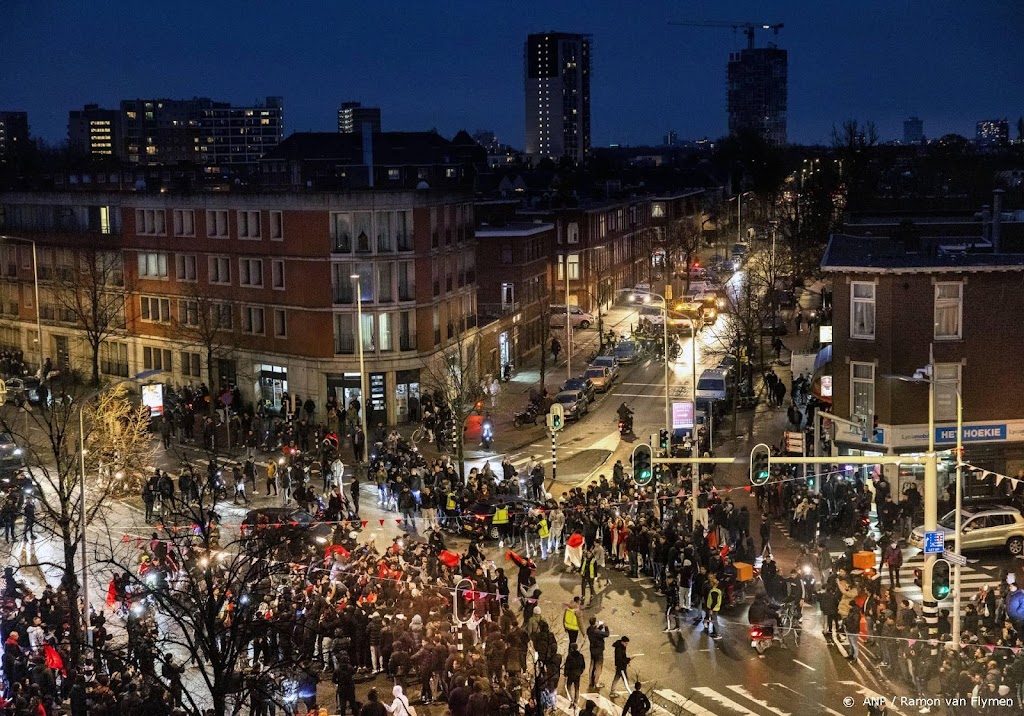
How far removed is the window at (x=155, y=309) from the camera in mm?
65375

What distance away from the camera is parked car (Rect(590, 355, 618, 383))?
66188mm

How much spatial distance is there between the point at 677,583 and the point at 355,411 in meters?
26.7

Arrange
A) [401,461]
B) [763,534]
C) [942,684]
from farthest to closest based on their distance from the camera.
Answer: [401,461] → [763,534] → [942,684]

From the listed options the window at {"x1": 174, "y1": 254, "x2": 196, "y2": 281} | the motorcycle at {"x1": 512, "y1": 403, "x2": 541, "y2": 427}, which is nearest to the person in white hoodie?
the motorcycle at {"x1": 512, "y1": 403, "x2": 541, "y2": 427}

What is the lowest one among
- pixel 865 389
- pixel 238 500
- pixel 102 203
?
pixel 238 500

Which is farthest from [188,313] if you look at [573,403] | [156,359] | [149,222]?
[573,403]

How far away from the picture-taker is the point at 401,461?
44438 mm

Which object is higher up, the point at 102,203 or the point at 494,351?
the point at 102,203

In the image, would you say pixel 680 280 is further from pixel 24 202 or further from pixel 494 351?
pixel 24 202

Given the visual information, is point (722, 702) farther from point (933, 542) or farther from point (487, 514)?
point (487, 514)

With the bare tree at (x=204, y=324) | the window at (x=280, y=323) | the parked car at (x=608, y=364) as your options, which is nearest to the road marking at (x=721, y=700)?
the window at (x=280, y=323)

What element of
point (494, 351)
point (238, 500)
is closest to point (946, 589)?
point (238, 500)

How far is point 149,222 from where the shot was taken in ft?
217

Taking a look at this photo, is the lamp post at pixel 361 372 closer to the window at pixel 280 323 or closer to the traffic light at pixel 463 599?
the window at pixel 280 323
